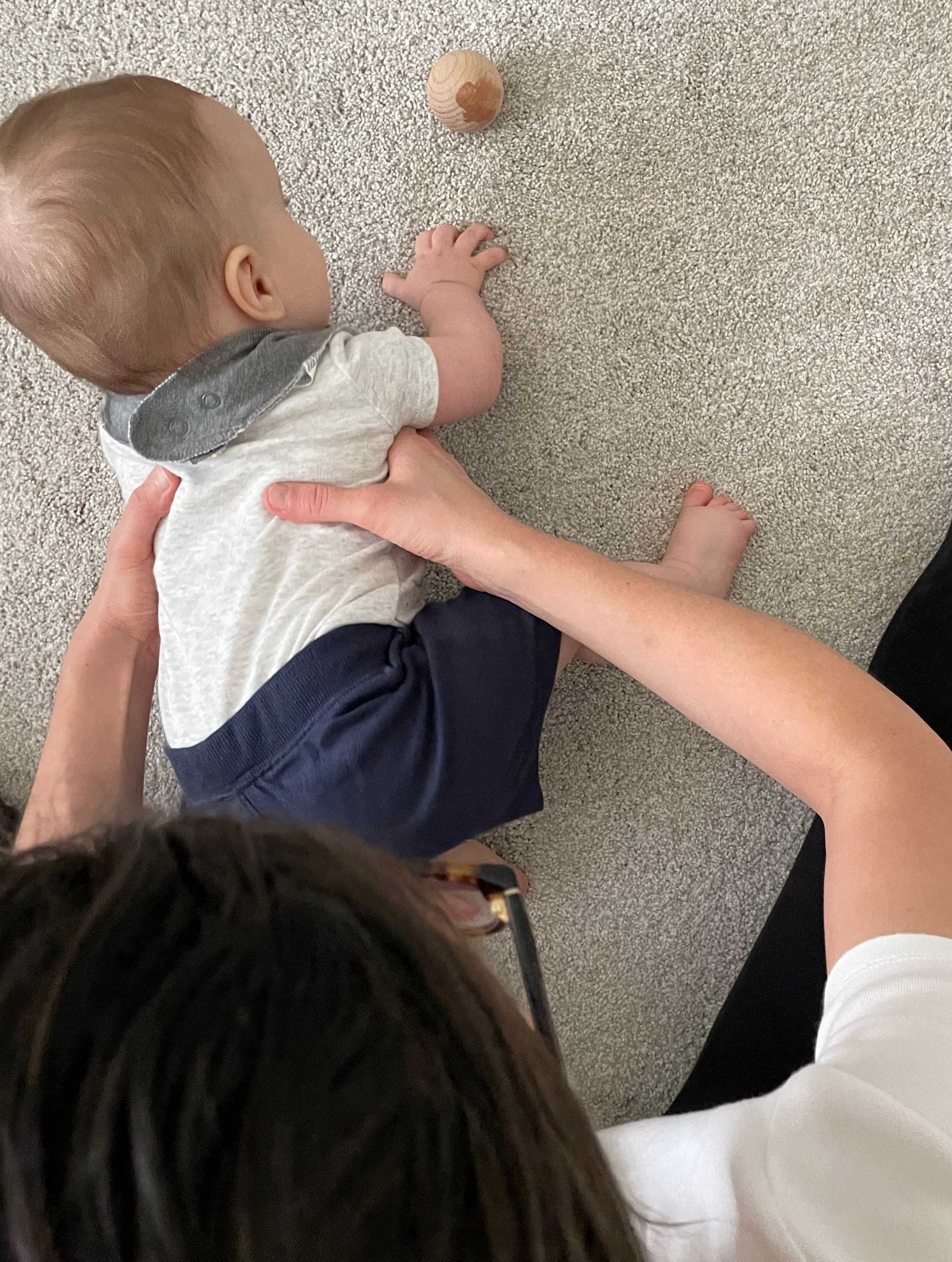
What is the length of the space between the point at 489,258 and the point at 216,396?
0.35 meters

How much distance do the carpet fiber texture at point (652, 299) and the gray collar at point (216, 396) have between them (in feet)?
0.75

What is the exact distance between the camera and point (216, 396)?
712 millimetres

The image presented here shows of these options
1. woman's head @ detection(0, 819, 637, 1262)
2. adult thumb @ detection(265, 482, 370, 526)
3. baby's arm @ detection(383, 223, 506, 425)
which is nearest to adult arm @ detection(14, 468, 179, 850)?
adult thumb @ detection(265, 482, 370, 526)

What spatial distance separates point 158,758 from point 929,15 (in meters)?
1.06

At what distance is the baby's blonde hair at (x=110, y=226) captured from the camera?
676mm

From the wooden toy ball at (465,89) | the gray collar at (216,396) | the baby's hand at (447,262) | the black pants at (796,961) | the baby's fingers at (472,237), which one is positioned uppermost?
the wooden toy ball at (465,89)

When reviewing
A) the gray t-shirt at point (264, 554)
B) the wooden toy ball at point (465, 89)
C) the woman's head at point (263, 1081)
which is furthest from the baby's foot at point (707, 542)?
the woman's head at point (263, 1081)

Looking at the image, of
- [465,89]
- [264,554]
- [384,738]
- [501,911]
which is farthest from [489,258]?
[501,911]

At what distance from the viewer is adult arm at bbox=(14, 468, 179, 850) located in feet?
2.52

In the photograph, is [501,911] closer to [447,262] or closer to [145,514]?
[145,514]

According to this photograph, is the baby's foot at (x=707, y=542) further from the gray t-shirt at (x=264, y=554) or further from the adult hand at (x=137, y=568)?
the adult hand at (x=137, y=568)

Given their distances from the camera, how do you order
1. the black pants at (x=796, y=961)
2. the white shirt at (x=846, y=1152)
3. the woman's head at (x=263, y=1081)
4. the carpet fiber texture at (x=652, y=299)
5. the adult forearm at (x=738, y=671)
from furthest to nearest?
the carpet fiber texture at (x=652, y=299) < the black pants at (x=796, y=961) < the adult forearm at (x=738, y=671) < the white shirt at (x=846, y=1152) < the woman's head at (x=263, y=1081)

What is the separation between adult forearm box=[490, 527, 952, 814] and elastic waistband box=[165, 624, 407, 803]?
14cm

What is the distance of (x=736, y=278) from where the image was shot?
0.88m
